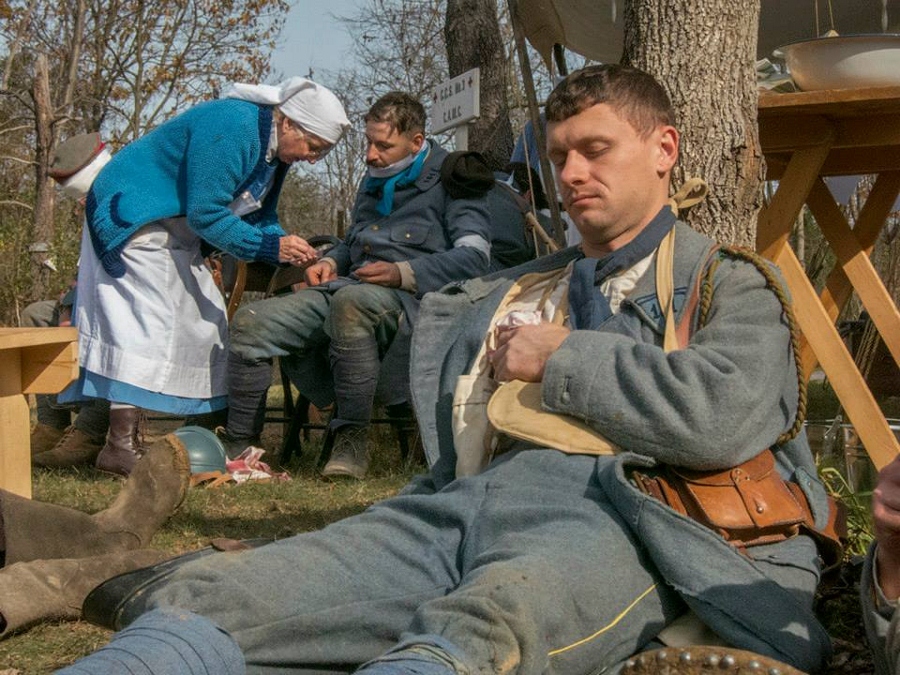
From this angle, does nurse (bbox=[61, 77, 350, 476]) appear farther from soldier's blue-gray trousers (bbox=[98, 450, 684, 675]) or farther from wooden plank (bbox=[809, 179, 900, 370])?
soldier's blue-gray trousers (bbox=[98, 450, 684, 675])

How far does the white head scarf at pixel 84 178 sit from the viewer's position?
6129mm

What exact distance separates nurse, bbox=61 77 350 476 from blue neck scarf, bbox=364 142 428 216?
1.03ft

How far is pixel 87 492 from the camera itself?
16.7 feet

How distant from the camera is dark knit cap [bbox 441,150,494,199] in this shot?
5.61 metres

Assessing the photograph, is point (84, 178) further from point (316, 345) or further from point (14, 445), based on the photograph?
point (14, 445)

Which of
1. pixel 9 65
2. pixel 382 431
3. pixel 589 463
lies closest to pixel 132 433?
pixel 382 431

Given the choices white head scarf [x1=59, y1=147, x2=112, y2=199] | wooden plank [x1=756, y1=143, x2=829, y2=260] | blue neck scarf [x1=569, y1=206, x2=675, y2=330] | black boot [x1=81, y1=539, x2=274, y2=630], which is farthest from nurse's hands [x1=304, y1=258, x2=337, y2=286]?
black boot [x1=81, y1=539, x2=274, y2=630]

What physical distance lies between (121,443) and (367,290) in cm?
138

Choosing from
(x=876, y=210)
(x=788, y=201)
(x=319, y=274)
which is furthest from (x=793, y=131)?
(x=319, y=274)

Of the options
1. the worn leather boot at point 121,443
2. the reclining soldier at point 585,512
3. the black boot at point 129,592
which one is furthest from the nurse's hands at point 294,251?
the black boot at point 129,592

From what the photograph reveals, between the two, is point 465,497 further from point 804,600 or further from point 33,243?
point 33,243

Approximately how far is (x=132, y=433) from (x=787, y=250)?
3192mm

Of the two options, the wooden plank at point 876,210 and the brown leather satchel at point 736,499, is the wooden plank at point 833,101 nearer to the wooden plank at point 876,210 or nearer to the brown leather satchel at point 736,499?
the wooden plank at point 876,210

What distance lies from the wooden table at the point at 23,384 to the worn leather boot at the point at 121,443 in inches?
53.5
